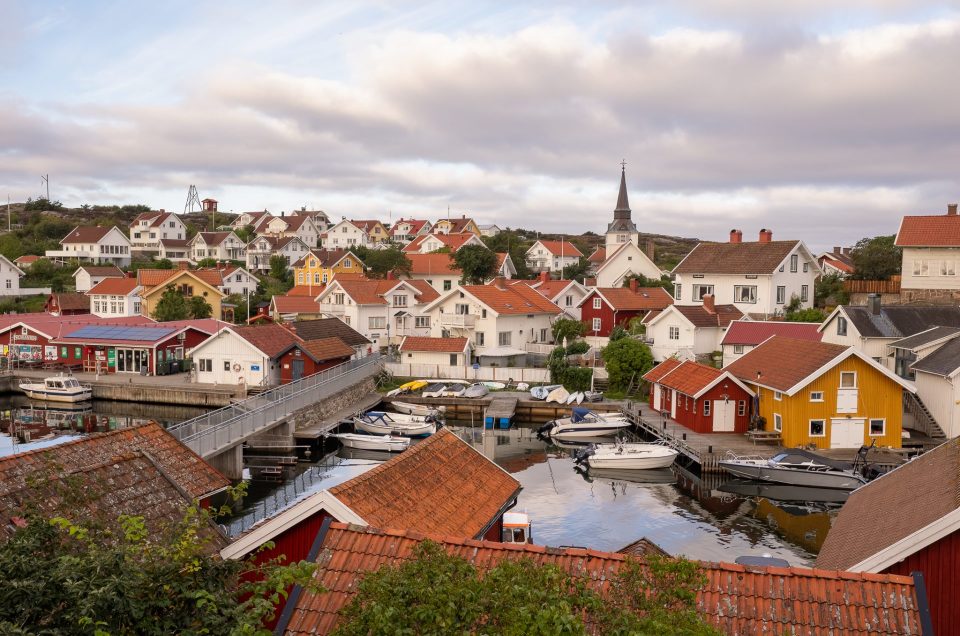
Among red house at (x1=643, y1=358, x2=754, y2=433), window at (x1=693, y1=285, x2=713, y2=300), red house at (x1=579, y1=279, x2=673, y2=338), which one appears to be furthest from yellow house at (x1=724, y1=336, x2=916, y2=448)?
red house at (x1=579, y1=279, x2=673, y2=338)

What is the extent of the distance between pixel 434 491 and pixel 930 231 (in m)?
50.2

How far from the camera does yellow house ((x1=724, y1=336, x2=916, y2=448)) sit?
35156 millimetres

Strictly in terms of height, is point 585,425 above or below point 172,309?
below

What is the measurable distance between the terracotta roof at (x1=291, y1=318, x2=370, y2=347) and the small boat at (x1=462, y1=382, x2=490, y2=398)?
10.8 metres

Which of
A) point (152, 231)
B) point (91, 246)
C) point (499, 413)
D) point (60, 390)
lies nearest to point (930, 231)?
point (499, 413)

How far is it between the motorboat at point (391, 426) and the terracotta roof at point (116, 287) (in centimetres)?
4110

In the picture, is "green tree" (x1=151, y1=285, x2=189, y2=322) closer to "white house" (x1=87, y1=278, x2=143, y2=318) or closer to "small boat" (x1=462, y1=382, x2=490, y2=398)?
"white house" (x1=87, y1=278, x2=143, y2=318)

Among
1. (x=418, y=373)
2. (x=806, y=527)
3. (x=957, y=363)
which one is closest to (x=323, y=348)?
(x=418, y=373)

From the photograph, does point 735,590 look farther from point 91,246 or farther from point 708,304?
point 91,246

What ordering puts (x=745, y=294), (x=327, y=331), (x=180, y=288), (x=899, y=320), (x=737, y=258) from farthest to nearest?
(x=180, y=288) < (x=737, y=258) < (x=745, y=294) < (x=327, y=331) < (x=899, y=320)

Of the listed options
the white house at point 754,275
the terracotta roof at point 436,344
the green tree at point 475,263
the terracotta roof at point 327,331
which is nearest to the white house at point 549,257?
the green tree at point 475,263

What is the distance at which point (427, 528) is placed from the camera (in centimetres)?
1277

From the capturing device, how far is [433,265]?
86.5 m

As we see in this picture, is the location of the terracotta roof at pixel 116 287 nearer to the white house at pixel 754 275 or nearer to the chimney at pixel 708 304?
the white house at pixel 754 275
